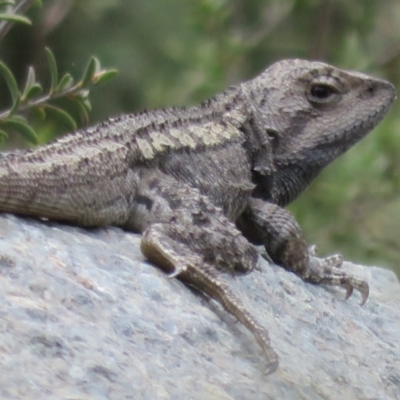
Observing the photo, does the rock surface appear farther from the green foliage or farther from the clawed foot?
the green foliage

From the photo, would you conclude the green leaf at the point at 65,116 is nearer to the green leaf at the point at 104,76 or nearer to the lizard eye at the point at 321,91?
the green leaf at the point at 104,76

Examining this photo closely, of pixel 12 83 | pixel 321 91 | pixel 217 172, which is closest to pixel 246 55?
pixel 321 91

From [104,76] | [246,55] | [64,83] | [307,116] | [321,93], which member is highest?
[246,55]

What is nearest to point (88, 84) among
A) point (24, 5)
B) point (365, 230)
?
point (24, 5)

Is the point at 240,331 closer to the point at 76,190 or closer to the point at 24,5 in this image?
the point at 76,190

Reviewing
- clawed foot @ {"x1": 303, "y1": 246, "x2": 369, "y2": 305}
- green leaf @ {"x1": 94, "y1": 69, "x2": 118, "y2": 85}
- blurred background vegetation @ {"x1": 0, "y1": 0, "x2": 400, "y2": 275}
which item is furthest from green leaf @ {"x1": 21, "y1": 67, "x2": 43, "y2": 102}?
blurred background vegetation @ {"x1": 0, "y1": 0, "x2": 400, "y2": 275}

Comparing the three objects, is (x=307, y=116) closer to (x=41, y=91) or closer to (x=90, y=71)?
(x=90, y=71)
